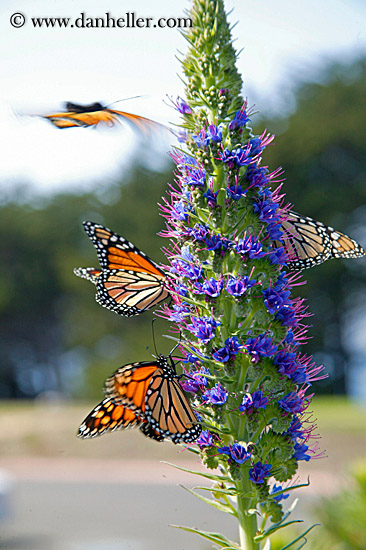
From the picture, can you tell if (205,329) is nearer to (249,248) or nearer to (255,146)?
(249,248)

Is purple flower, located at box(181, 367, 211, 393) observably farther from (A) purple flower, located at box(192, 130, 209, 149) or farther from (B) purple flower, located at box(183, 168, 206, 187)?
(A) purple flower, located at box(192, 130, 209, 149)

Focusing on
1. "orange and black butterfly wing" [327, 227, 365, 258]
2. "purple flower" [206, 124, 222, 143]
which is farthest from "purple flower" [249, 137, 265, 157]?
"orange and black butterfly wing" [327, 227, 365, 258]

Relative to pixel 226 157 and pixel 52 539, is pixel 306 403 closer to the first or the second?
pixel 226 157

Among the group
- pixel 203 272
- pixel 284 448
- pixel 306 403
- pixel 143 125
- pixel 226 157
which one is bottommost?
pixel 284 448

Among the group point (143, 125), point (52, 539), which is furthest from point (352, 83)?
point (143, 125)

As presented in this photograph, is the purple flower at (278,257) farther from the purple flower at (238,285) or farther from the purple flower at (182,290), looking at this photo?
the purple flower at (182,290)

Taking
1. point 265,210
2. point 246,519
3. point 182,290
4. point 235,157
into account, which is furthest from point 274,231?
point 246,519
